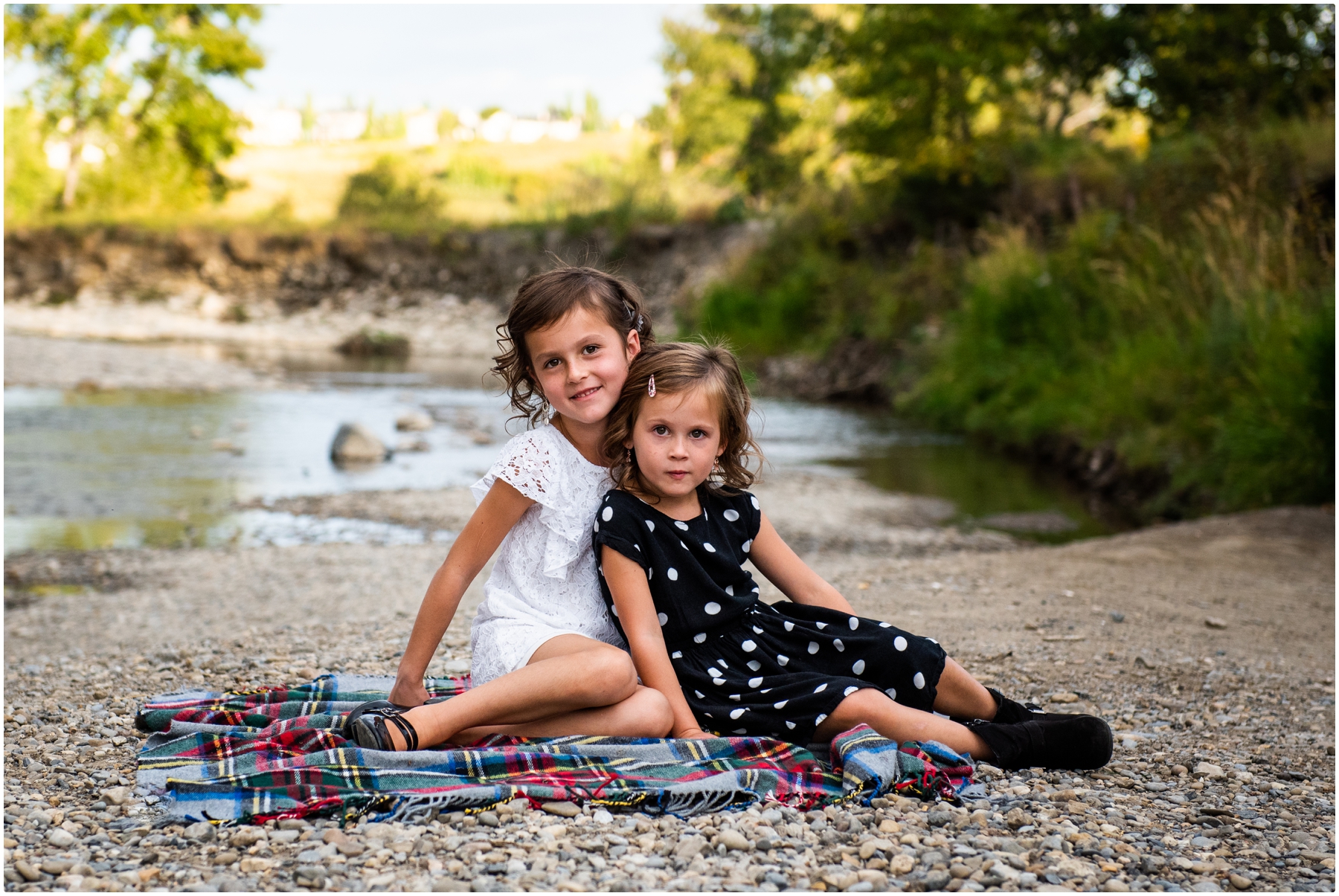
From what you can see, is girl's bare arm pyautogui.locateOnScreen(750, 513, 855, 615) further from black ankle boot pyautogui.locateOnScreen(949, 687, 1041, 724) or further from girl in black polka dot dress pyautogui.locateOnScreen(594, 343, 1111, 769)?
black ankle boot pyautogui.locateOnScreen(949, 687, 1041, 724)

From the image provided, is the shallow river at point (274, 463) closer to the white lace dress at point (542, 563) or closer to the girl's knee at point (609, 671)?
the white lace dress at point (542, 563)

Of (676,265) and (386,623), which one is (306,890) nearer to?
(386,623)

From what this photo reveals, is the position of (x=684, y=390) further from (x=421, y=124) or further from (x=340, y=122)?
(x=340, y=122)

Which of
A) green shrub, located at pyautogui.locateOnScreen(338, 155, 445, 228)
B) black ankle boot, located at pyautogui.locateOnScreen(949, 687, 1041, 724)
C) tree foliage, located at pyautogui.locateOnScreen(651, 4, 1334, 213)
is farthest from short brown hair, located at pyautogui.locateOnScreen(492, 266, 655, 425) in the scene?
green shrub, located at pyautogui.locateOnScreen(338, 155, 445, 228)

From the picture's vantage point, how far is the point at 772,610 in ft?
9.35

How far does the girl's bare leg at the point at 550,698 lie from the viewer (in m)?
2.50

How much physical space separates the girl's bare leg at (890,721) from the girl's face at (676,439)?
24.2 inches

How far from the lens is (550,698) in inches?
Result: 99.6

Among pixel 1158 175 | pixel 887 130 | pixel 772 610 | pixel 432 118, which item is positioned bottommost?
pixel 772 610

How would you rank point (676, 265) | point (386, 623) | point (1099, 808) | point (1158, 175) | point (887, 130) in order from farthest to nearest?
point (676, 265)
point (887, 130)
point (1158, 175)
point (386, 623)
point (1099, 808)

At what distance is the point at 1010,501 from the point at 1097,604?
3.44 metres

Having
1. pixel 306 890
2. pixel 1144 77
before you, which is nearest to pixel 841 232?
pixel 1144 77

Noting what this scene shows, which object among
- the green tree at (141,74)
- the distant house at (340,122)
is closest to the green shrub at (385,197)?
the green tree at (141,74)

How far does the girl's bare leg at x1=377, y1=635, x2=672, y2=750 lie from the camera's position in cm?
250
